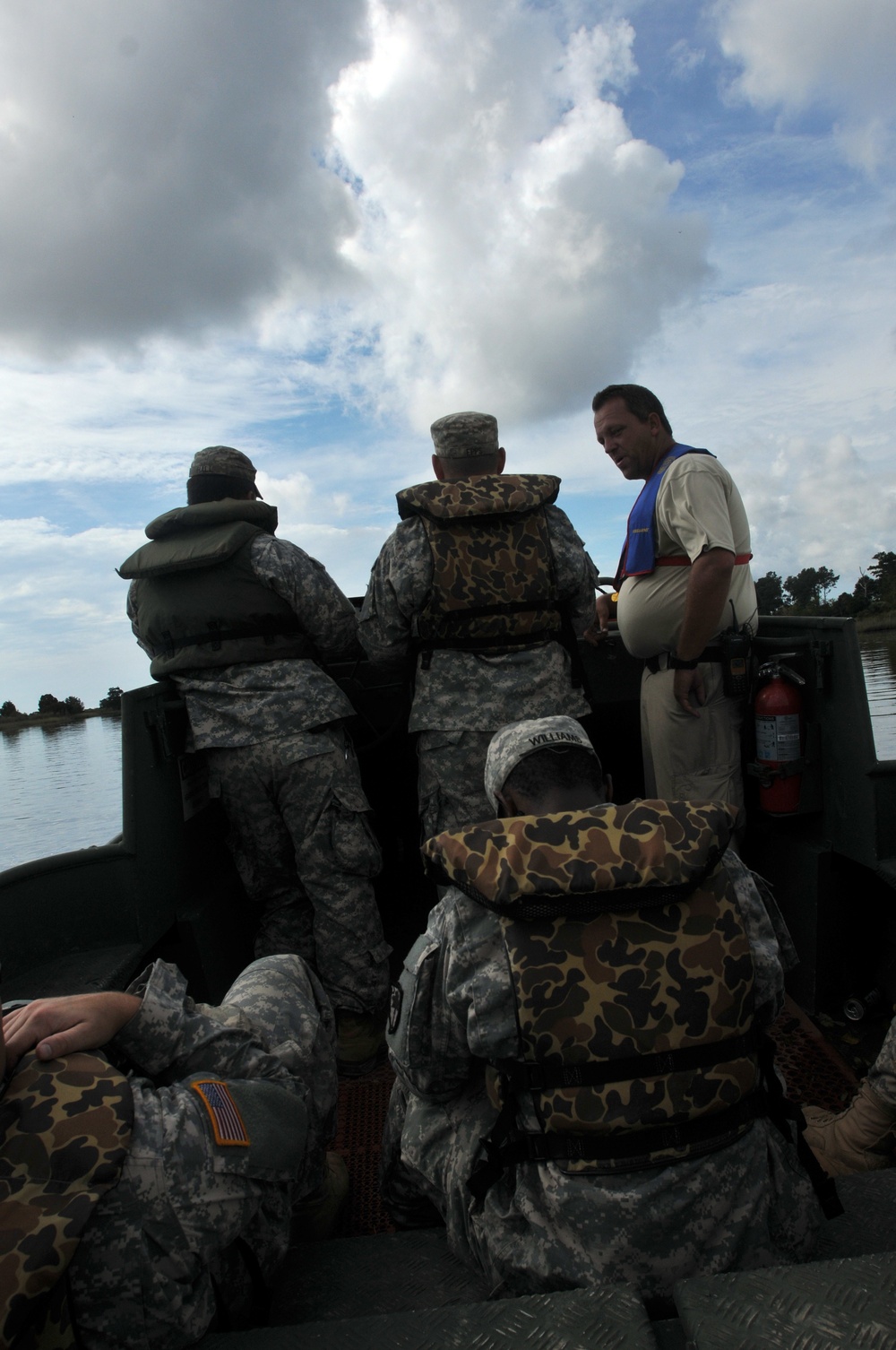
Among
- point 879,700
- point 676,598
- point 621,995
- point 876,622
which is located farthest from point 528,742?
point 876,622

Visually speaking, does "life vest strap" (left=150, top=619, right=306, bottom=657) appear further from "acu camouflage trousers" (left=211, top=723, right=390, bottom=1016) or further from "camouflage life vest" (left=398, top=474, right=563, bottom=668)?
"camouflage life vest" (left=398, top=474, right=563, bottom=668)

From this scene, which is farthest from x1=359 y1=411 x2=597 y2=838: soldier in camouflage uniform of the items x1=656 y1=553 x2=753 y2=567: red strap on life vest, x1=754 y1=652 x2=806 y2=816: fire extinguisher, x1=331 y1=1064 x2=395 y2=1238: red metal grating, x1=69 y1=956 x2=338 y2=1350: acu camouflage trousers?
x1=69 y1=956 x2=338 y2=1350: acu camouflage trousers

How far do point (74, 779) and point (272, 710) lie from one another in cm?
207

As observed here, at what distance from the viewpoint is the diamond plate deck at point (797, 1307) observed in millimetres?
1069

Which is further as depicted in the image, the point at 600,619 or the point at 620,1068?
the point at 600,619

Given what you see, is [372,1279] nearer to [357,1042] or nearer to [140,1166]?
[140,1166]

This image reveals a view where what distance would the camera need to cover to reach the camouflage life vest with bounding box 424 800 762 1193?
1368 mm

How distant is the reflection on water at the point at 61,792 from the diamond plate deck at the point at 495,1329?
1.80 metres

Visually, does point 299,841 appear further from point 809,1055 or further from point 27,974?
point 809,1055

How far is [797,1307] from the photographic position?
1.12m

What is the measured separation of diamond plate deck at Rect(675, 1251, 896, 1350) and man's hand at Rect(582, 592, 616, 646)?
2.41 metres

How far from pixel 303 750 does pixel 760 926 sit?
1779 mm

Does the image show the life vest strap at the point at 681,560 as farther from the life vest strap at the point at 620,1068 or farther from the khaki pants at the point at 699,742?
the life vest strap at the point at 620,1068

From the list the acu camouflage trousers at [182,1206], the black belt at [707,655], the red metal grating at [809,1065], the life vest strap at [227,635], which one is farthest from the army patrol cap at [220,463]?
the red metal grating at [809,1065]
